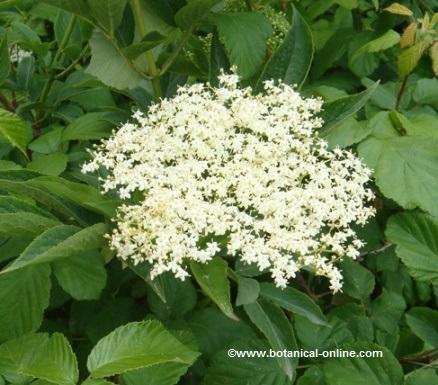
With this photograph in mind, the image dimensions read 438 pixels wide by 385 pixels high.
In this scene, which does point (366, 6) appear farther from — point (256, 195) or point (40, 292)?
point (40, 292)

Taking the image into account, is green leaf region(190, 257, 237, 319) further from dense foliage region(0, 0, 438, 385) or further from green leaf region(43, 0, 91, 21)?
green leaf region(43, 0, 91, 21)

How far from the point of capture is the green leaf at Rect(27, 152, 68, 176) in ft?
6.00

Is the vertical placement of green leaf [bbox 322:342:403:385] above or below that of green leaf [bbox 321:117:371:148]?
below

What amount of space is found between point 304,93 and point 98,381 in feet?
3.88

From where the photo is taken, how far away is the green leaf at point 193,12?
1.69 m

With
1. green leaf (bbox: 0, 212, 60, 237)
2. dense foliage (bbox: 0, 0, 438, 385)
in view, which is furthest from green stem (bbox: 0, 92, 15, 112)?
green leaf (bbox: 0, 212, 60, 237)

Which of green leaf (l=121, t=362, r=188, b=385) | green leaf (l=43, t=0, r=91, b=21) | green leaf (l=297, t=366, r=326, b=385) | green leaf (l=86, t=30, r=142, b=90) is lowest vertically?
green leaf (l=297, t=366, r=326, b=385)

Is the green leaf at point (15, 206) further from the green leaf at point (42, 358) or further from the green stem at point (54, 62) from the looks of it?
the green stem at point (54, 62)

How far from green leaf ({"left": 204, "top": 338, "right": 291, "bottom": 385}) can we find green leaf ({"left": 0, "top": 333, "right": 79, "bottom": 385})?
1.59ft

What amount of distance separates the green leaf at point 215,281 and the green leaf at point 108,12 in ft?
2.28

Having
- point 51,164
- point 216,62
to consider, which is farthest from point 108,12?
point 51,164

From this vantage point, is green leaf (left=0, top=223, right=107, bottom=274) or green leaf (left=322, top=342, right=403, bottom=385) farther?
green leaf (left=322, top=342, right=403, bottom=385)

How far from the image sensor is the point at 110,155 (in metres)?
1.61

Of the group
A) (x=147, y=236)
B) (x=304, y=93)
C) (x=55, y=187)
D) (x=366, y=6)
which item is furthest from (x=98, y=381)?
(x=366, y=6)
